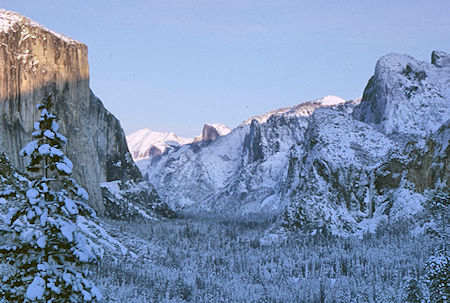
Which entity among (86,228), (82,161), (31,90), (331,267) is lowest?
(331,267)

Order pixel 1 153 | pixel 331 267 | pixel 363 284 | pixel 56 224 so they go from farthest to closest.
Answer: pixel 331 267, pixel 363 284, pixel 1 153, pixel 56 224

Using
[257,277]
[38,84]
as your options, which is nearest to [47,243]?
[257,277]

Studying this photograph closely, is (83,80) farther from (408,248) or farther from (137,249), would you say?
(408,248)

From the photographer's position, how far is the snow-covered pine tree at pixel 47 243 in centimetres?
2575

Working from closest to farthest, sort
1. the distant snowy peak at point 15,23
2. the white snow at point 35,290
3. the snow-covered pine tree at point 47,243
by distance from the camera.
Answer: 1. the white snow at point 35,290
2. the snow-covered pine tree at point 47,243
3. the distant snowy peak at point 15,23

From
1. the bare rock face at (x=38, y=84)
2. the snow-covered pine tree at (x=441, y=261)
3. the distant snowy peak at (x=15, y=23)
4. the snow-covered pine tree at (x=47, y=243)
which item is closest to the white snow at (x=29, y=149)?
the snow-covered pine tree at (x=47, y=243)

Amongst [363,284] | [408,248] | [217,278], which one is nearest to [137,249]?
[217,278]

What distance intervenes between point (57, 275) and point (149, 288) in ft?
407

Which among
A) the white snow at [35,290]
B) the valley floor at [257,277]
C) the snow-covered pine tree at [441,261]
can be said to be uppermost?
the white snow at [35,290]

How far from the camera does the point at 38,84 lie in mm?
176750

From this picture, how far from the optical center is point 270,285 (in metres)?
Answer: 168

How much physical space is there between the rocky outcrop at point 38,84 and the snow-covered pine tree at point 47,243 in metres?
137

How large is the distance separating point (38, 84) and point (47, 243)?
159730mm

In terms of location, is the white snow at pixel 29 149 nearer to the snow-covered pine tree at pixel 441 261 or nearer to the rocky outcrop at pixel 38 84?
the snow-covered pine tree at pixel 441 261
